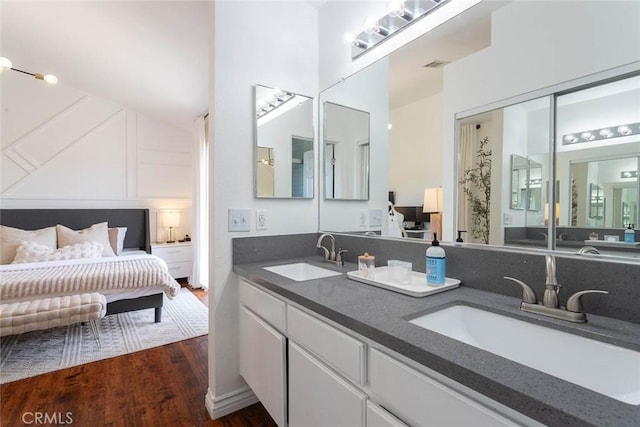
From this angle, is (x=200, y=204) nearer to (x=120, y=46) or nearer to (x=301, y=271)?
(x=120, y=46)

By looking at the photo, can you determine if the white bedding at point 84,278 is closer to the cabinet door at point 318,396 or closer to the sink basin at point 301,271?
the sink basin at point 301,271

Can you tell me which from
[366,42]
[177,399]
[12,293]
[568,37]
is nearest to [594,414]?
[568,37]

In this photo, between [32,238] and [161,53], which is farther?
[32,238]

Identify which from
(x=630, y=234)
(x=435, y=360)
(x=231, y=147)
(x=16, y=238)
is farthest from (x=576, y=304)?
(x=16, y=238)

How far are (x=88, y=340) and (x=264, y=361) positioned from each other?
7.31 feet

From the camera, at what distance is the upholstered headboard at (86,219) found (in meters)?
3.88

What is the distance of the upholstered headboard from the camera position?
12.7ft

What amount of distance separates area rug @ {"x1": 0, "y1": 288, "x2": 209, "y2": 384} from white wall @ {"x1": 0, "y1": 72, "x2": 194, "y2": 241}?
2.12 meters

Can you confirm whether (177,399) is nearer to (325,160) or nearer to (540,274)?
(325,160)

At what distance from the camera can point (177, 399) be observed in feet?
6.21

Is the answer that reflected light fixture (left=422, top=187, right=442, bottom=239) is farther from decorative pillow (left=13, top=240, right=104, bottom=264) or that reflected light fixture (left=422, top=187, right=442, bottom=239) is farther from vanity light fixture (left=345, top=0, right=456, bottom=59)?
decorative pillow (left=13, top=240, right=104, bottom=264)

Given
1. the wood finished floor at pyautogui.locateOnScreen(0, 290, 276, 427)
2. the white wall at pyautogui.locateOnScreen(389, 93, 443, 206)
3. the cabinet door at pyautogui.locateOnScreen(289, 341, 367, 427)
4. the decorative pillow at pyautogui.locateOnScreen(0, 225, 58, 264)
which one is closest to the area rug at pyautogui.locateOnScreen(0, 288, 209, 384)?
the wood finished floor at pyautogui.locateOnScreen(0, 290, 276, 427)

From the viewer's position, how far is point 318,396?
108 centimetres

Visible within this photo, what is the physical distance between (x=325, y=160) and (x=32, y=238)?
378cm
